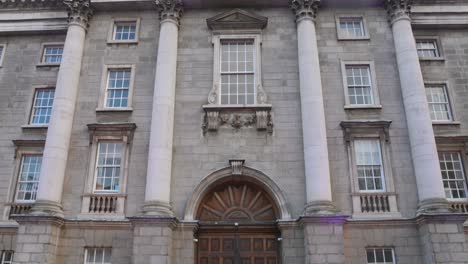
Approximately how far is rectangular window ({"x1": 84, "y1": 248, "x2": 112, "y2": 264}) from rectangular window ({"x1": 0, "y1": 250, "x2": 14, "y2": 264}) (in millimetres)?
3548

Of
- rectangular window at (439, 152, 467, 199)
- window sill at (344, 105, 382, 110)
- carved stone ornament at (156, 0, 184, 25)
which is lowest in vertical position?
rectangular window at (439, 152, 467, 199)

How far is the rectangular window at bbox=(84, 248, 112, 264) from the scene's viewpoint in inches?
634

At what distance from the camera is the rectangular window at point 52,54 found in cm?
2091

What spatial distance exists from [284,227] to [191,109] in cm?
657

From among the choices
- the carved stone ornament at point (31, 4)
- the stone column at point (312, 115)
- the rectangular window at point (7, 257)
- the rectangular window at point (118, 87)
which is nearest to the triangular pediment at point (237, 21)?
the stone column at point (312, 115)

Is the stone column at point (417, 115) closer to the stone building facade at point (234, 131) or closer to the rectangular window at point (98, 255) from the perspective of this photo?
the stone building facade at point (234, 131)

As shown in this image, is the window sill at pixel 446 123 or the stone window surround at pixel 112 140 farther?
the window sill at pixel 446 123

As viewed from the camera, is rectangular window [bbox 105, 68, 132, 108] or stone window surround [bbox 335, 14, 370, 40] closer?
rectangular window [bbox 105, 68, 132, 108]

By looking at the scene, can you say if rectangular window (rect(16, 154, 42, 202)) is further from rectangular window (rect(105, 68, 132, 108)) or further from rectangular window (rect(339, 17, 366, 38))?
rectangular window (rect(339, 17, 366, 38))

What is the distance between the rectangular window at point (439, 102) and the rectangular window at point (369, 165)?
378cm

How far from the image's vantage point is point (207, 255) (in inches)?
645

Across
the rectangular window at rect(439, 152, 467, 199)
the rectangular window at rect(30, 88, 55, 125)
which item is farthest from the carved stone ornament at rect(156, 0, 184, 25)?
the rectangular window at rect(439, 152, 467, 199)

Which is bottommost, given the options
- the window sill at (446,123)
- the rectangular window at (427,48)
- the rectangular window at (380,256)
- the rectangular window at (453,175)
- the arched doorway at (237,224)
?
the rectangular window at (380,256)

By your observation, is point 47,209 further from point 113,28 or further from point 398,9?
point 398,9
